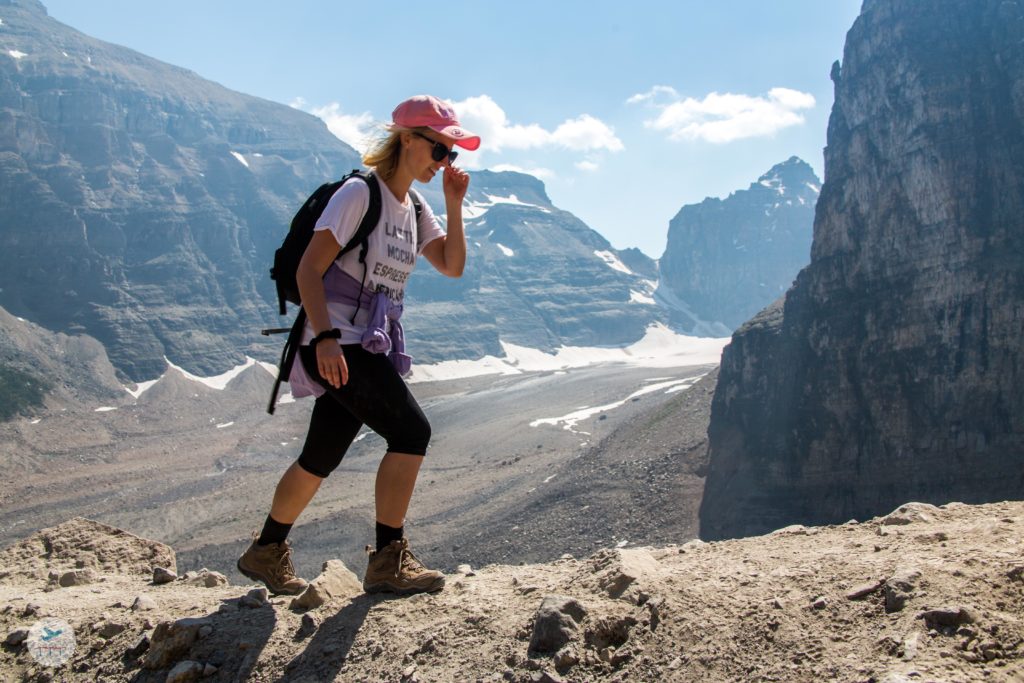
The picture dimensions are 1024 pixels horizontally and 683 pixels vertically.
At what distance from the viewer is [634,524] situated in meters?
70.9

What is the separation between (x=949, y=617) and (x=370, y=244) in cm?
366

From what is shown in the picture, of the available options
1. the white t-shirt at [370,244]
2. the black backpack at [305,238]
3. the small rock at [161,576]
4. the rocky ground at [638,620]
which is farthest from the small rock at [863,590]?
the small rock at [161,576]

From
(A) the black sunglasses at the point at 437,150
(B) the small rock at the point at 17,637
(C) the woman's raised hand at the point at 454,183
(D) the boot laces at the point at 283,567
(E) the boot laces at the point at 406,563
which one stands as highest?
(A) the black sunglasses at the point at 437,150

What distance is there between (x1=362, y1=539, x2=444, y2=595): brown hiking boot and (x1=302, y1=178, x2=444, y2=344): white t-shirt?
1498mm

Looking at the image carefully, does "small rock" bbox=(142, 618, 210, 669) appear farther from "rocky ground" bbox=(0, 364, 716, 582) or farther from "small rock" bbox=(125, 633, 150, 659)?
"rocky ground" bbox=(0, 364, 716, 582)

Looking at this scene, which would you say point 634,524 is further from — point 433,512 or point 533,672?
point 533,672

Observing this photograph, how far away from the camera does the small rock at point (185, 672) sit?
15.1 feet

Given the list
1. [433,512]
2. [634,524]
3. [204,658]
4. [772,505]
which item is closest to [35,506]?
[433,512]

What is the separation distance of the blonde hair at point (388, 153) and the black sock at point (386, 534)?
226 centimetres

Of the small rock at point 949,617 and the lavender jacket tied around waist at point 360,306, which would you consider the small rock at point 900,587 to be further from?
the lavender jacket tied around waist at point 360,306

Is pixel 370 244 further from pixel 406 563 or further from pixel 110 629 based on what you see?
pixel 110 629

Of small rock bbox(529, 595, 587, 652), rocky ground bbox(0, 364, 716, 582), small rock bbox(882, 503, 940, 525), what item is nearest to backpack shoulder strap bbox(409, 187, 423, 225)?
small rock bbox(529, 595, 587, 652)

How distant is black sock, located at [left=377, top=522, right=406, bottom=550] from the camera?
5.31 metres

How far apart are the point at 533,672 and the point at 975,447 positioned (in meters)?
65.2
